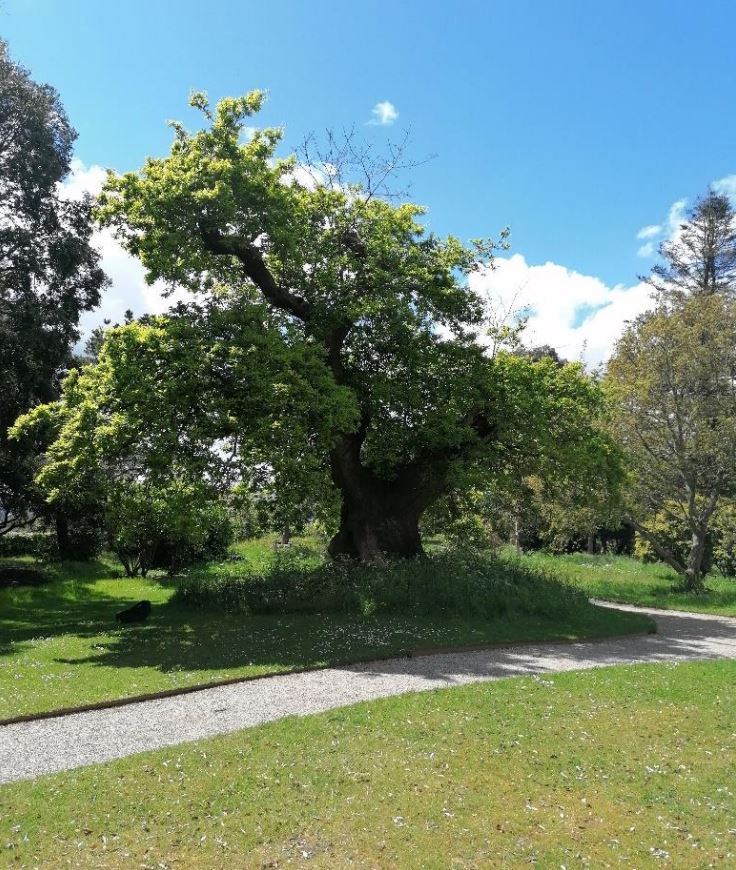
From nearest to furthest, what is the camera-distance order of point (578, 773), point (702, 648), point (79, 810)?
point (79, 810)
point (578, 773)
point (702, 648)

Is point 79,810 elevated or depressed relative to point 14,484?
depressed

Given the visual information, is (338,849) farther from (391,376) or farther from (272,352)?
(391,376)

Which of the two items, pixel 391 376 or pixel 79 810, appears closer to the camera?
pixel 79 810

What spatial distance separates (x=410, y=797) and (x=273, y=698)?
3.75 m

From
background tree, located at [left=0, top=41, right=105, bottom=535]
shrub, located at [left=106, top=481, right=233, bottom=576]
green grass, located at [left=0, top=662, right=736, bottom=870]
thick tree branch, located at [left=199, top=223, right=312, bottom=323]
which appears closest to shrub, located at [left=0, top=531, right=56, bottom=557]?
background tree, located at [left=0, top=41, right=105, bottom=535]

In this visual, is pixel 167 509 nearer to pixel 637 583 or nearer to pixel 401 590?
pixel 401 590

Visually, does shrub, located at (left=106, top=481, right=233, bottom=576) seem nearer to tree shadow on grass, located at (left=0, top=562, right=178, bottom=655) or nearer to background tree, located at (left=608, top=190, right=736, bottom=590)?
tree shadow on grass, located at (left=0, top=562, right=178, bottom=655)

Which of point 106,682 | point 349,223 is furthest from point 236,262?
point 106,682

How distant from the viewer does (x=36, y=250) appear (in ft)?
70.4

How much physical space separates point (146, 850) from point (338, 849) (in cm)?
142

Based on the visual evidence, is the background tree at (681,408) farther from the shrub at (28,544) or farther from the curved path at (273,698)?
the shrub at (28,544)

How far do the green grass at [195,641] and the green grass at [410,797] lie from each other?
10.1 feet

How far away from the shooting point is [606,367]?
24.3 m

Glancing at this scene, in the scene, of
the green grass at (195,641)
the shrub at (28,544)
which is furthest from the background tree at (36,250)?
the shrub at (28,544)
